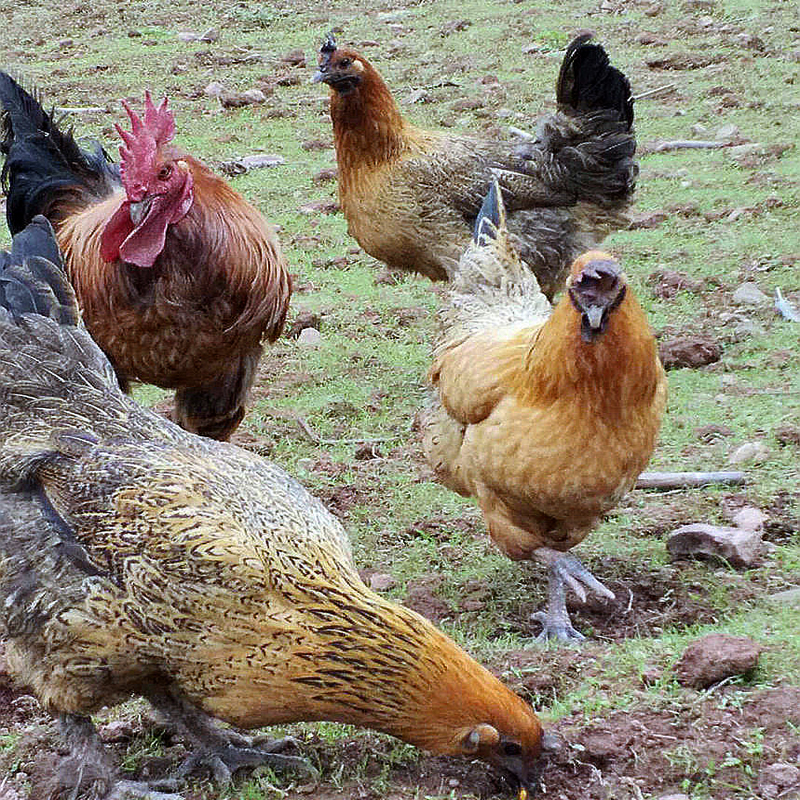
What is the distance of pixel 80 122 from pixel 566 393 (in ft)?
32.4

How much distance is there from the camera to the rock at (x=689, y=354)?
24.0 feet

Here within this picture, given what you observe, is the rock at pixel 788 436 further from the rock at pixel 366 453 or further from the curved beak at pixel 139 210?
the curved beak at pixel 139 210

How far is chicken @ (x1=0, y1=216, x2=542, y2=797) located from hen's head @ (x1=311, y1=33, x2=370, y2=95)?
13.9ft

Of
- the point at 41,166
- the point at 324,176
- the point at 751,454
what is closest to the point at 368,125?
the point at 41,166

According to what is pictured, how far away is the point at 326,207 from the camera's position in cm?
1041

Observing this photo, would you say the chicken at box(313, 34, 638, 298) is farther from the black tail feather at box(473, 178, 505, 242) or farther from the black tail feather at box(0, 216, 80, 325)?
the black tail feather at box(0, 216, 80, 325)

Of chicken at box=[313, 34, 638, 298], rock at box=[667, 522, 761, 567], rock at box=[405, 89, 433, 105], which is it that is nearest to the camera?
rock at box=[667, 522, 761, 567]

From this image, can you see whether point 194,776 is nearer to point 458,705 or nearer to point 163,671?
point 163,671

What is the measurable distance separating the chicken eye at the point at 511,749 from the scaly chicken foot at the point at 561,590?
1.22m

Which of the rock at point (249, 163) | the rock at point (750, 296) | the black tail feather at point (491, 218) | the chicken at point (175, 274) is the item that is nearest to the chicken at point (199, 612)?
the chicken at point (175, 274)

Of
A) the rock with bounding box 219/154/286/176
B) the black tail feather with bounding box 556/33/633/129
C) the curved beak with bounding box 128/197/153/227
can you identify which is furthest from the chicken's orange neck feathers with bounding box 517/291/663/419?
the rock with bounding box 219/154/286/176

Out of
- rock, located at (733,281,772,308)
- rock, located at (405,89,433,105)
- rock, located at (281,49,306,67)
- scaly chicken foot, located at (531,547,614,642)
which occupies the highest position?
rock, located at (281,49,306,67)

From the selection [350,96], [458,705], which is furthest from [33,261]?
[350,96]

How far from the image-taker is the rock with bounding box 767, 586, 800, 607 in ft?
15.4
